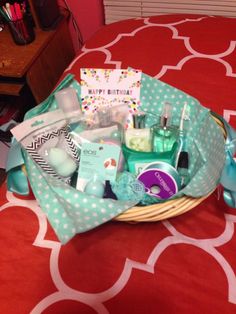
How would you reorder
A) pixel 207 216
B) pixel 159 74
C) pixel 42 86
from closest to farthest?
1. pixel 207 216
2. pixel 159 74
3. pixel 42 86

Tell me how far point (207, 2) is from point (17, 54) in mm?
769

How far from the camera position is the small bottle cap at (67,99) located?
0.59m

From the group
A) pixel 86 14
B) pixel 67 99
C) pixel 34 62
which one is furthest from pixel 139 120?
pixel 86 14

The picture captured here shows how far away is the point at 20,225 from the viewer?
1.81 feet

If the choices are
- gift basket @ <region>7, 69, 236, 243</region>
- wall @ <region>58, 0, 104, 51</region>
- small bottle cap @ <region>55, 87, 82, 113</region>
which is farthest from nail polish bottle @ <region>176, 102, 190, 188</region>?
wall @ <region>58, 0, 104, 51</region>

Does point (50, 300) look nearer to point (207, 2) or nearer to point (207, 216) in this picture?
point (207, 216)

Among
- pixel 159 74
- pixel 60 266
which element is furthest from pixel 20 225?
pixel 159 74

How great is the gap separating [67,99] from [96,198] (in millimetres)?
266

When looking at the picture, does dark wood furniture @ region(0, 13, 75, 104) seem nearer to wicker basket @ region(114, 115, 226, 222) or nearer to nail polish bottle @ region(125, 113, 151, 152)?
nail polish bottle @ region(125, 113, 151, 152)

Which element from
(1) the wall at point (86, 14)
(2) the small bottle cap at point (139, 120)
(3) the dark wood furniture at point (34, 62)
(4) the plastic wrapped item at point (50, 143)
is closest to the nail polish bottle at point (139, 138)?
(2) the small bottle cap at point (139, 120)

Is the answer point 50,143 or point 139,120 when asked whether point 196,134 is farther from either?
point 50,143

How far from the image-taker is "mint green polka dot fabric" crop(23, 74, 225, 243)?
0.42m

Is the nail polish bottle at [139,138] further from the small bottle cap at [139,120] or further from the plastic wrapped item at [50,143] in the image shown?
the plastic wrapped item at [50,143]

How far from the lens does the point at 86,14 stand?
129cm
